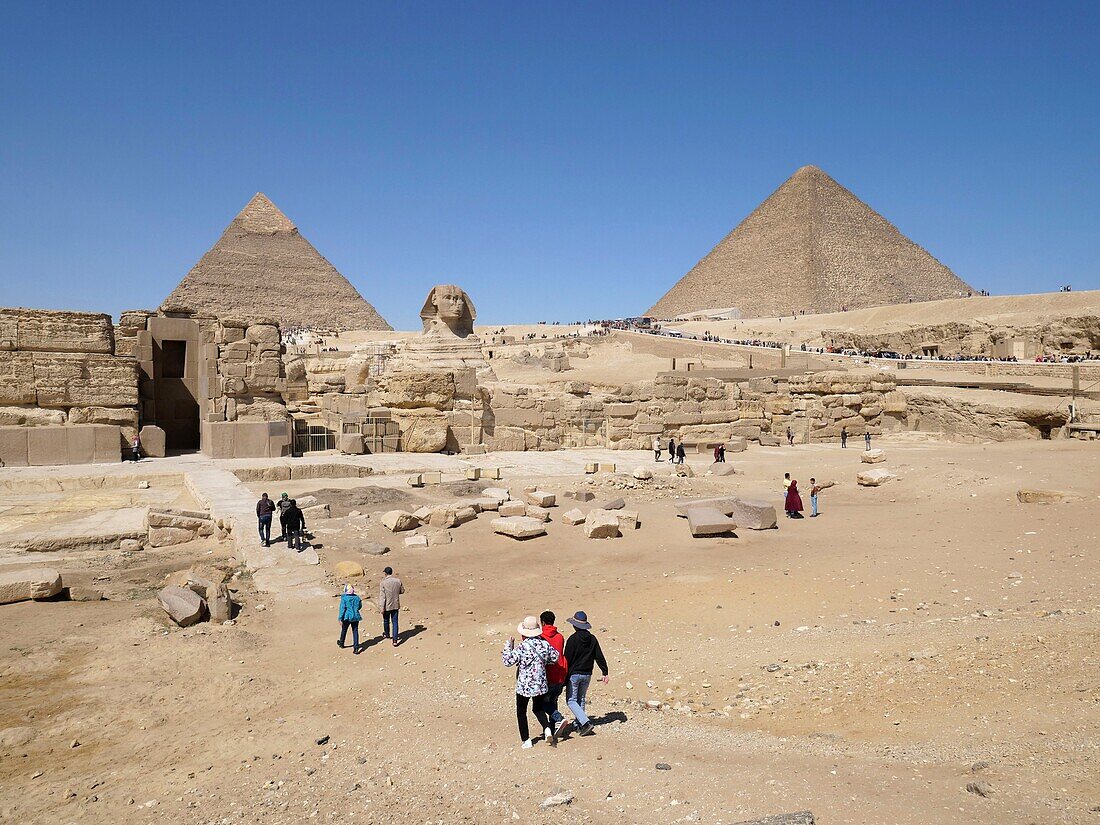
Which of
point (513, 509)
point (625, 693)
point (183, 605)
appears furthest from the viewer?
point (513, 509)

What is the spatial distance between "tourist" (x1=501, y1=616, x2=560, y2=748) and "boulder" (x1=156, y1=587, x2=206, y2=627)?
2.83 metres

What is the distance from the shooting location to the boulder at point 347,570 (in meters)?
6.18

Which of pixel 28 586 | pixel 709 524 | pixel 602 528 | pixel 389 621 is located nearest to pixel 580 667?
pixel 389 621

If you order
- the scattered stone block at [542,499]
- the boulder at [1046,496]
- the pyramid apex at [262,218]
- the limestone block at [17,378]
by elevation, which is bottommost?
the scattered stone block at [542,499]

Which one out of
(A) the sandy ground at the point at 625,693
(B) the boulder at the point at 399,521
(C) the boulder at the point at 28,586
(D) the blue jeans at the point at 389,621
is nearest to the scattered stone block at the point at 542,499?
(B) the boulder at the point at 399,521

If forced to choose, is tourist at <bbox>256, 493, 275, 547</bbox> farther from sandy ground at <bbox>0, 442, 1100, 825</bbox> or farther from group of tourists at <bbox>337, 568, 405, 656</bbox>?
group of tourists at <bbox>337, 568, 405, 656</bbox>

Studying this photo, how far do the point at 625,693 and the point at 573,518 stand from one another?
409cm

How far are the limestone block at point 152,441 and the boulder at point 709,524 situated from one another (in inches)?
391

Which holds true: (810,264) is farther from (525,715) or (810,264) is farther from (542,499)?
(525,715)

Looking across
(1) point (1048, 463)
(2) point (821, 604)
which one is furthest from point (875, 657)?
(1) point (1048, 463)

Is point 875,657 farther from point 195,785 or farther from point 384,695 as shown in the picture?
point 195,785

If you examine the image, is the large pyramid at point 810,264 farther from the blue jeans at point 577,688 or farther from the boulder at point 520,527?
the blue jeans at point 577,688

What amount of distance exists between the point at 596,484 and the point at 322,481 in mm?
4205

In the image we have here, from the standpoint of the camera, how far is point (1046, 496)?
24.7 ft
